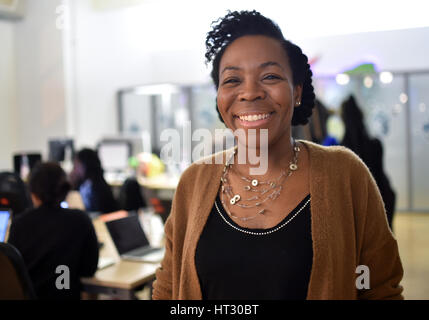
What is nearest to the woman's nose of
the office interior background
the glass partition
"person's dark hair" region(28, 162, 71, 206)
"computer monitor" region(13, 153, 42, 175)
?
"person's dark hair" region(28, 162, 71, 206)

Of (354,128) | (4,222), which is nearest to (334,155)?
(354,128)

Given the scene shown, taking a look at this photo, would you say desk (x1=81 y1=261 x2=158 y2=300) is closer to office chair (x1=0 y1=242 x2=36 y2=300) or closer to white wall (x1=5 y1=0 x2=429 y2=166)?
office chair (x1=0 y1=242 x2=36 y2=300)

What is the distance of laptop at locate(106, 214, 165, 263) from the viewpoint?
2.53 meters

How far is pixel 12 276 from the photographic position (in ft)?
4.73

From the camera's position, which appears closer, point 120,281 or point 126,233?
point 120,281

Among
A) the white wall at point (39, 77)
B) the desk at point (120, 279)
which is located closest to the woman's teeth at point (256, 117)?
the desk at point (120, 279)

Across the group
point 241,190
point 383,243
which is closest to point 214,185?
point 241,190

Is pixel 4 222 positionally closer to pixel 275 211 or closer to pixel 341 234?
pixel 275 211

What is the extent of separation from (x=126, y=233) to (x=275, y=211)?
1688mm

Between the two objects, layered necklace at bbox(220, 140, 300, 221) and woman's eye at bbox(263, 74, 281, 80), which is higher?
woman's eye at bbox(263, 74, 281, 80)

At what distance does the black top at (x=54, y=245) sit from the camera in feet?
7.40

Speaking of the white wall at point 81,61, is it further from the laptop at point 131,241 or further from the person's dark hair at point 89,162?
the laptop at point 131,241

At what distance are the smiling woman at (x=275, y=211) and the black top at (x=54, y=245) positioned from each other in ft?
4.28

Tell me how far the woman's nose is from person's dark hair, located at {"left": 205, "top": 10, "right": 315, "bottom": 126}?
120mm
